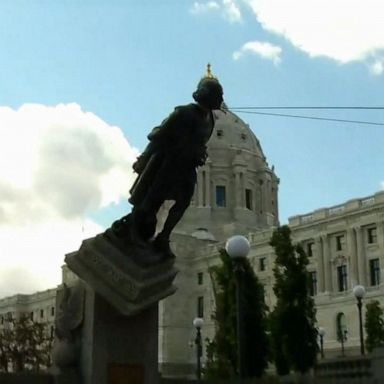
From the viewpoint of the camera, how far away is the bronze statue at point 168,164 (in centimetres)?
975

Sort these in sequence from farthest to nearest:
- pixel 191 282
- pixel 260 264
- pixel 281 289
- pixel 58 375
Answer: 1. pixel 191 282
2. pixel 260 264
3. pixel 281 289
4. pixel 58 375

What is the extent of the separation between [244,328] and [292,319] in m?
3.48

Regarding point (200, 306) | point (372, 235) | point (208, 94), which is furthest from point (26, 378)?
point (200, 306)

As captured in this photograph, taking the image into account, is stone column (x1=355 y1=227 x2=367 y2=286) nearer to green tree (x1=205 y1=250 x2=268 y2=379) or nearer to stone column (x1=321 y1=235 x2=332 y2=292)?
stone column (x1=321 y1=235 x2=332 y2=292)

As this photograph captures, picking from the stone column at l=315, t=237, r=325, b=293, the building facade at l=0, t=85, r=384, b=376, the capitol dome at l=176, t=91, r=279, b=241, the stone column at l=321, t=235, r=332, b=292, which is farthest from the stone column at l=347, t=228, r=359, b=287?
the capitol dome at l=176, t=91, r=279, b=241

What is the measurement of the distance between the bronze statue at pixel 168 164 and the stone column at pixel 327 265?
6575cm

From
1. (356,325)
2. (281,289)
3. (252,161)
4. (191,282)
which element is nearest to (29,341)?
(281,289)

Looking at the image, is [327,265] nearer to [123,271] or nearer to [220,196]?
[220,196]

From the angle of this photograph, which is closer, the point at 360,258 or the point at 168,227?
the point at 168,227

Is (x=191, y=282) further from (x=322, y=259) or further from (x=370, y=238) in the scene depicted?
(x=370, y=238)

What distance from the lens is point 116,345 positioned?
29.8ft

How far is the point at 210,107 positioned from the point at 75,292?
9.74 ft

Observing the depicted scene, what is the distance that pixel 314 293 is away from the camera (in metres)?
75.2

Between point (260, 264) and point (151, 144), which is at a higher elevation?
Answer: point (260, 264)
